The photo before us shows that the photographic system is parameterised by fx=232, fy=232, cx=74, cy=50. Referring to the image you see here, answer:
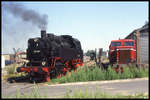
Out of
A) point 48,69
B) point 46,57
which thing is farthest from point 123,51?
point 48,69

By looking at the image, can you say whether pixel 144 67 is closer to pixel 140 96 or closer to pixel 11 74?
pixel 140 96

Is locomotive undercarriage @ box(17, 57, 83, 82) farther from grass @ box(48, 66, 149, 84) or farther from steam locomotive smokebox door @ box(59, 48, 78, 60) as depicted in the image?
grass @ box(48, 66, 149, 84)

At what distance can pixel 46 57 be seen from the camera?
16.5 meters

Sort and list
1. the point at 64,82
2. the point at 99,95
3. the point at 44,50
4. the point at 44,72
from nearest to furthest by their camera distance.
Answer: the point at 99,95 < the point at 64,82 < the point at 44,72 < the point at 44,50

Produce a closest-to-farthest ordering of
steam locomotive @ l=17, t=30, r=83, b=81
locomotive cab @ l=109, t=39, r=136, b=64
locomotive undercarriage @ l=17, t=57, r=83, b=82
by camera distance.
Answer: locomotive undercarriage @ l=17, t=57, r=83, b=82, steam locomotive @ l=17, t=30, r=83, b=81, locomotive cab @ l=109, t=39, r=136, b=64

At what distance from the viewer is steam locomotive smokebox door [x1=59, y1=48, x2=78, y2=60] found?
56.0 ft

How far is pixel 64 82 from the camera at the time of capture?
Result: 14312 mm

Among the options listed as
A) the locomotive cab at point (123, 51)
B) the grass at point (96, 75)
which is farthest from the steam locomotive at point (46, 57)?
the locomotive cab at point (123, 51)

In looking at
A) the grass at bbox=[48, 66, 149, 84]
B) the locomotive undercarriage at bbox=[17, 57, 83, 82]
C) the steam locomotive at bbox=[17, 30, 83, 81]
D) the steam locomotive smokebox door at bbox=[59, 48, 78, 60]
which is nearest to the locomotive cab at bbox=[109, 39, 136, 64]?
the steam locomotive smokebox door at bbox=[59, 48, 78, 60]

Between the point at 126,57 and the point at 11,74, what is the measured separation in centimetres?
1024

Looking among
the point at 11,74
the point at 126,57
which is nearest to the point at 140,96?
the point at 126,57

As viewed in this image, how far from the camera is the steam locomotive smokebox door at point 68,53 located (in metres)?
17.1

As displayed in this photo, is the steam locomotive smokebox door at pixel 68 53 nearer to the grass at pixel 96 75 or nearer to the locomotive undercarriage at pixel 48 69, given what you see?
the locomotive undercarriage at pixel 48 69

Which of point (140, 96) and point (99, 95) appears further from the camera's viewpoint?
point (140, 96)
